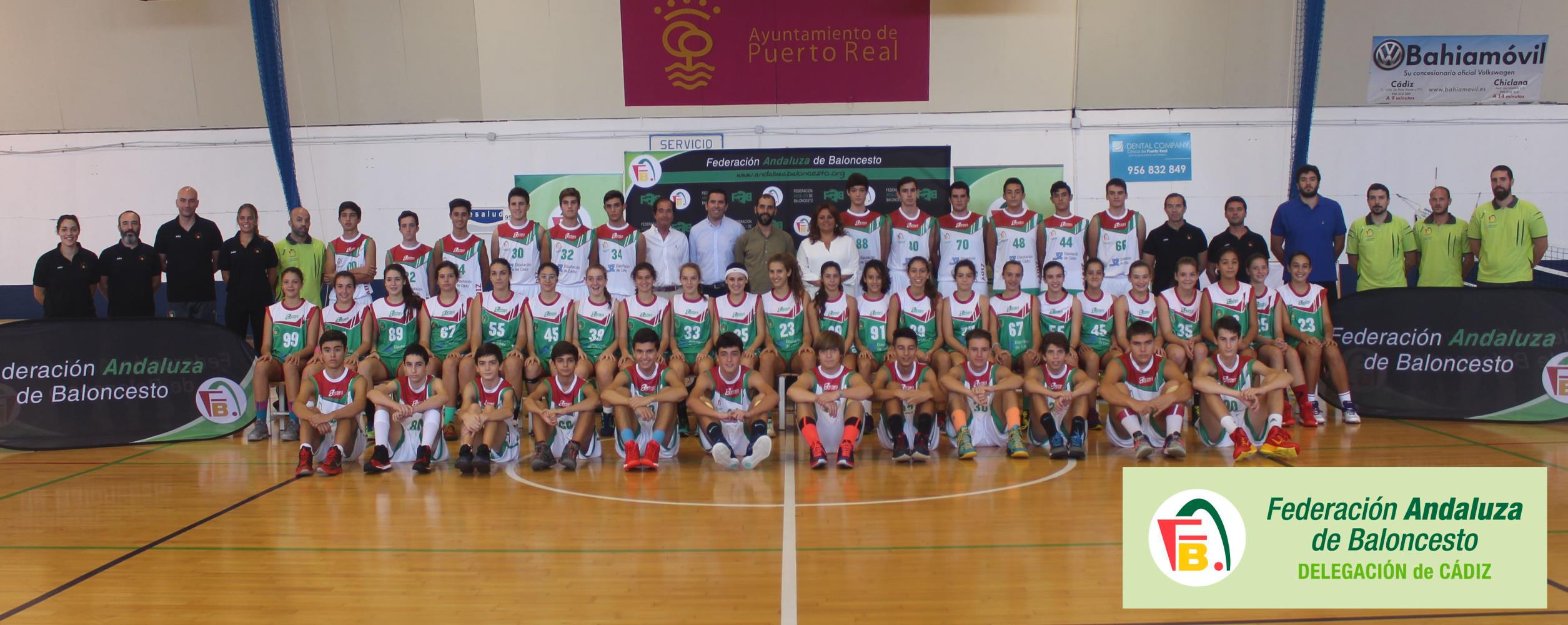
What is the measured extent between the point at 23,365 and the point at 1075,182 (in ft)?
31.1

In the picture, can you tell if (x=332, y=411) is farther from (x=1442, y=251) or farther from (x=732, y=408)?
(x=1442, y=251)

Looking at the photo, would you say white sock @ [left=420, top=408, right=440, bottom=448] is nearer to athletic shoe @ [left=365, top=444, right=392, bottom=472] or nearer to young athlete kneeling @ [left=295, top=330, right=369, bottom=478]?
athletic shoe @ [left=365, top=444, right=392, bottom=472]

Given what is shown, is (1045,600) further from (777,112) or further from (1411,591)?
(777,112)

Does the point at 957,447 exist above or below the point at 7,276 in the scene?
below

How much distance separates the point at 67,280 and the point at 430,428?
3.89 m

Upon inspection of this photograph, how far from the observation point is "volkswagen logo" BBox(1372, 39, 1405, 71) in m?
10.3

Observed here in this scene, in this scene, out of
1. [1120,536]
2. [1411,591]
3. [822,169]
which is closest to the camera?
[1411,591]

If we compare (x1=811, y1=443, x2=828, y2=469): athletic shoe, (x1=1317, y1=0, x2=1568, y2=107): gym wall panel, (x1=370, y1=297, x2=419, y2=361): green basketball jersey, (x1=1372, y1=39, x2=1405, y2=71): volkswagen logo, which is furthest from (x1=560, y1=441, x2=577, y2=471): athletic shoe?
(x1=1372, y1=39, x2=1405, y2=71): volkswagen logo

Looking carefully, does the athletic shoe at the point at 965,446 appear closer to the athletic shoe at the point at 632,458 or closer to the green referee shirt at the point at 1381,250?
the athletic shoe at the point at 632,458

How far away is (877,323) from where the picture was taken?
22.4 feet

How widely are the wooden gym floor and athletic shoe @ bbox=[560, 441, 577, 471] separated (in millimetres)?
87

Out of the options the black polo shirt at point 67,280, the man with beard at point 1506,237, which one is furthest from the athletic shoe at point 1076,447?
the black polo shirt at point 67,280

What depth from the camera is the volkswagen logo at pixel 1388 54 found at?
33.8 ft

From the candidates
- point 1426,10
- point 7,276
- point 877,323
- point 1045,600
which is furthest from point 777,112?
point 7,276
